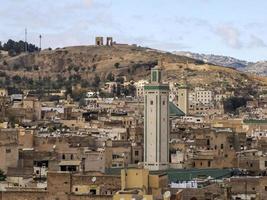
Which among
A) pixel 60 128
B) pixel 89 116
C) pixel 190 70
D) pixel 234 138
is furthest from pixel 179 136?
Result: pixel 190 70

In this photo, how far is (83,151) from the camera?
35.4 meters

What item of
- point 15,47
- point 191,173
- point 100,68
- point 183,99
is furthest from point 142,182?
point 15,47

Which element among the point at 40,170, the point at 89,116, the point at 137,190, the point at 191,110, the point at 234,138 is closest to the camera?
the point at 137,190

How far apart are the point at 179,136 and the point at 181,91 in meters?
24.8

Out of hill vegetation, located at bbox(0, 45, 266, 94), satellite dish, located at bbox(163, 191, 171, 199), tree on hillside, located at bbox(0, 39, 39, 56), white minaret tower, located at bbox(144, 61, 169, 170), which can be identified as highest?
tree on hillside, located at bbox(0, 39, 39, 56)

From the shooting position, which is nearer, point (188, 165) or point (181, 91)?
point (188, 165)

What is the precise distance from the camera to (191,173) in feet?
105

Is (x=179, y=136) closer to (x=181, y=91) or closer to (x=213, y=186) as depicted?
(x=213, y=186)

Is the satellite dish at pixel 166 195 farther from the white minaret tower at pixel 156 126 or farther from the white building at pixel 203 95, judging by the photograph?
the white building at pixel 203 95

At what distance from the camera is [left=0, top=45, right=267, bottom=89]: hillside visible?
109 meters

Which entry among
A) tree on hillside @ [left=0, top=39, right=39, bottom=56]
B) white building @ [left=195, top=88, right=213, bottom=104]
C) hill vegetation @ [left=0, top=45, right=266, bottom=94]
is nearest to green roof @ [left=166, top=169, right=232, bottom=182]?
white building @ [left=195, top=88, right=213, bottom=104]

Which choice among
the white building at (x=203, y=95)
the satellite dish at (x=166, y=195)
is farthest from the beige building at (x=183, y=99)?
the satellite dish at (x=166, y=195)

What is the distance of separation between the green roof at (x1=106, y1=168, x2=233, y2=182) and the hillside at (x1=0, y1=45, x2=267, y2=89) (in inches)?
2767

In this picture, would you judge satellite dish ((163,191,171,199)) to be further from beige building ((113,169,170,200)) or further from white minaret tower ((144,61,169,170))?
white minaret tower ((144,61,169,170))
